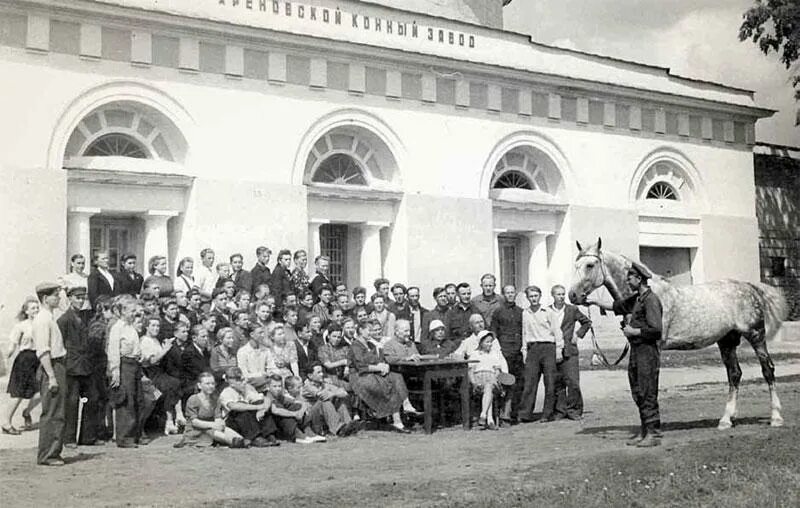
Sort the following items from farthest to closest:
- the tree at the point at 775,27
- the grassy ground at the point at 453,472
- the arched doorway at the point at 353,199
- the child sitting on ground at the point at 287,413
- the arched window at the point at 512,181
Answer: the arched window at the point at 512,181 < the tree at the point at 775,27 < the arched doorway at the point at 353,199 < the child sitting on ground at the point at 287,413 < the grassy ground at the point at 453,472

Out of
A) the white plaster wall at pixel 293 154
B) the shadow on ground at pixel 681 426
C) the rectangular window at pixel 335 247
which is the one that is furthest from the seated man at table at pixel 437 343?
the rectangular window at pixel 335 247

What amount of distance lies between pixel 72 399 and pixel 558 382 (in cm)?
606

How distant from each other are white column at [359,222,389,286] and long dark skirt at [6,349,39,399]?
28.6ft

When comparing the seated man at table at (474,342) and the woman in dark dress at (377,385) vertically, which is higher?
the seated man at table at (474,342)

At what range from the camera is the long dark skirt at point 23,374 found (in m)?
10.6

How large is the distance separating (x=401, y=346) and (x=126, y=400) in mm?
3425

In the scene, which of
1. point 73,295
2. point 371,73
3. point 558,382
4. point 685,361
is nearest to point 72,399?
point 73,295

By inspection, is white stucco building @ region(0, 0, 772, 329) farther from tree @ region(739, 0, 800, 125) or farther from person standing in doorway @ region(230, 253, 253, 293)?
tree @ region(739, 0, 800, 125)

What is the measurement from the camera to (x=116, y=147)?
15.9m

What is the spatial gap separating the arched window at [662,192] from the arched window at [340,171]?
8.26m

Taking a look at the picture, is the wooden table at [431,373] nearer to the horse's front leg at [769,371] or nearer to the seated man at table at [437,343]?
the seated man at table at [437,343]

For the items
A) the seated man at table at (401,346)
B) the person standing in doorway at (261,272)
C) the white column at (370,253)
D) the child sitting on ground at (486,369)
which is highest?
the white column at (370,253)

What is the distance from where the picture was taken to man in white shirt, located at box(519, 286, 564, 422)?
41.0 ft

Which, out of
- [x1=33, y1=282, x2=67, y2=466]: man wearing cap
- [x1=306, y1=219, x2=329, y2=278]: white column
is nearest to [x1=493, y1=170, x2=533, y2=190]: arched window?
[x1=306, y1=219, x2=329, y2=278]: white column
